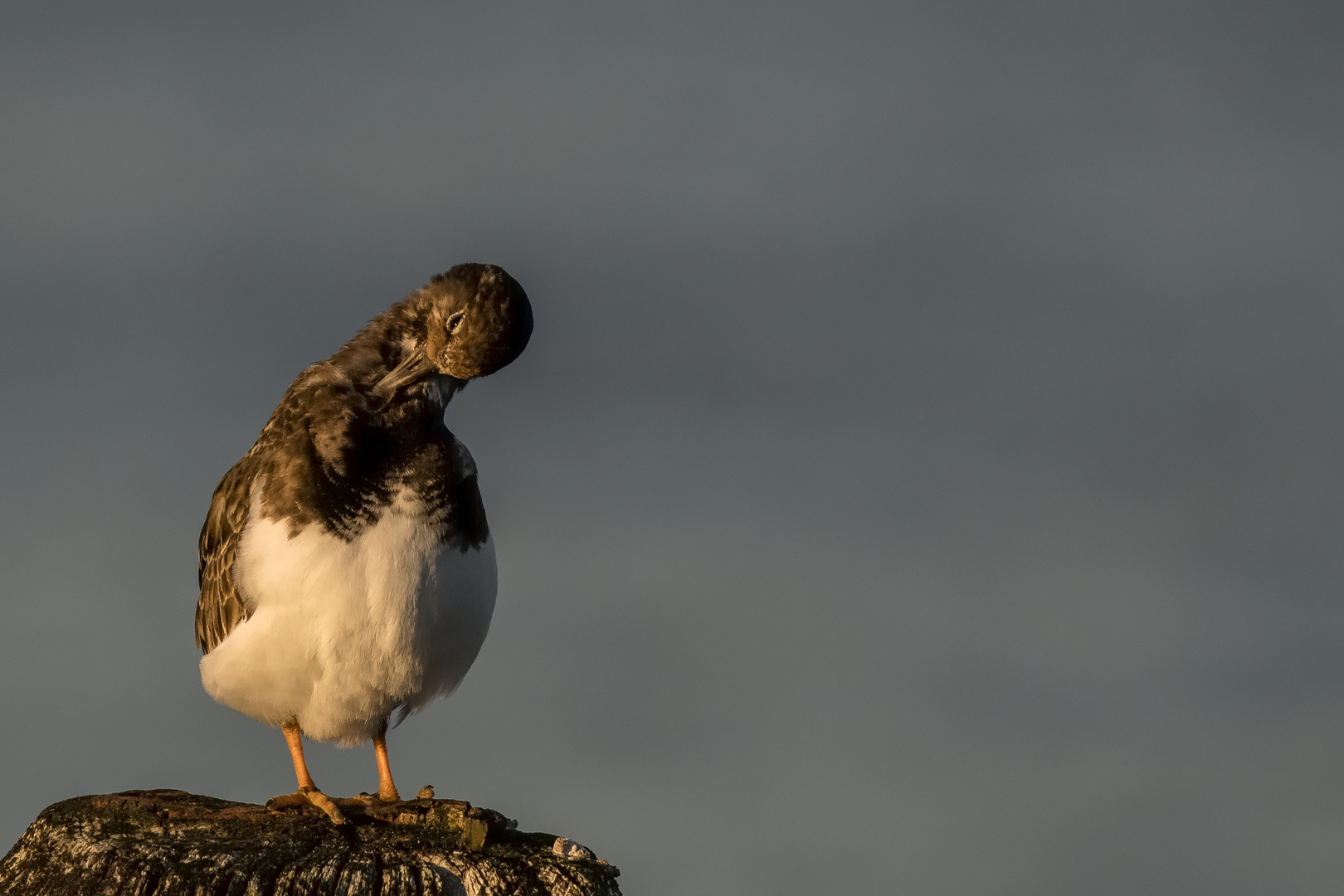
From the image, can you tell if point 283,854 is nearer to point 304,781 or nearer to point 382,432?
point 304,781

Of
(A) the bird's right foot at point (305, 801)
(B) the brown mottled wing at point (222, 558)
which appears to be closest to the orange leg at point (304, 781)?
(A) the bird's right foot at point (305, 801)

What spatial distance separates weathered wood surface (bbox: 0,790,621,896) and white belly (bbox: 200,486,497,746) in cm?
94

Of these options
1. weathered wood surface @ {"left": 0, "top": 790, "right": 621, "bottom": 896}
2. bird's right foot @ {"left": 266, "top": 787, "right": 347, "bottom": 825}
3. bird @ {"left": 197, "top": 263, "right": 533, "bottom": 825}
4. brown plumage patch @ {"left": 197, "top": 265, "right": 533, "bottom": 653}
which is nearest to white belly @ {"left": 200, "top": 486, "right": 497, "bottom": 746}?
bird @ {"left": 197, "top": 263, "right": 533, "bottom": 825}

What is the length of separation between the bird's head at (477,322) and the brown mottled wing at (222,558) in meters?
1.66

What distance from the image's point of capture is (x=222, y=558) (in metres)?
9.14

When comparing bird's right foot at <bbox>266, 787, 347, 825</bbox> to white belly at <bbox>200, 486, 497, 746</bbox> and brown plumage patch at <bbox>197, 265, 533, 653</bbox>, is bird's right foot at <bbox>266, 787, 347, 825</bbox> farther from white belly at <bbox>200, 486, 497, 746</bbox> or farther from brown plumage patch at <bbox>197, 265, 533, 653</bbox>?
brown plumage patch at <bbox>197, 265, 533, 653</bbox>

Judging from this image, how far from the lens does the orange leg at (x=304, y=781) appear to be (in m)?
7.90

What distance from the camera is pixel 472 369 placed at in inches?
340

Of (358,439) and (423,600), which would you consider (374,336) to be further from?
(423,600)

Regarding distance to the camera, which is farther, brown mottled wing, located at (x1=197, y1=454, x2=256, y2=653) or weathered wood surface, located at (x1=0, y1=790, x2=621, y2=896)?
brown mottled wing, located at (x1=197, y1=454, x2=256, y2=653)

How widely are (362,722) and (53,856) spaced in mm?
2287

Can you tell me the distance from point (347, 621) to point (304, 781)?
4.05 ft

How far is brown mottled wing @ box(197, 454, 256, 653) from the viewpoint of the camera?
29.4 ft

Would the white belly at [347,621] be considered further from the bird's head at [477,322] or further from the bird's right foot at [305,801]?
the bird's head at [477,322]
